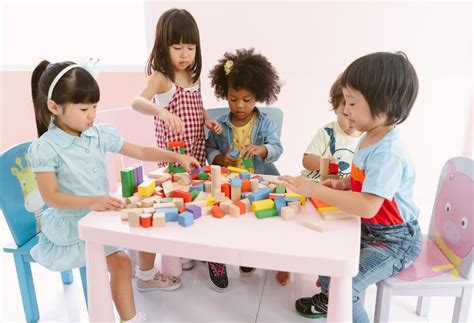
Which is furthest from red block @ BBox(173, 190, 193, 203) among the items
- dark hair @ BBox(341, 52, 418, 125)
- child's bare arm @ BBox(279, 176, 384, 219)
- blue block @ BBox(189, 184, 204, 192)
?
dark hair @ BBox(341, 52, 418, 125)

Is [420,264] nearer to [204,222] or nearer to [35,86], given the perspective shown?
[204,222]

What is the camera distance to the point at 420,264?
1.12 m

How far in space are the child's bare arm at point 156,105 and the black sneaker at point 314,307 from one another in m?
0.73

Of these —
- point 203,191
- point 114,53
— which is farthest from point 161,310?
point 114,53

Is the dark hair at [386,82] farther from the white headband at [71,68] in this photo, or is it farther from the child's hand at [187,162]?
the white headband at [71,68]

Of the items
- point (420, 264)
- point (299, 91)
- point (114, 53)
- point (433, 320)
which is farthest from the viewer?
point (114, 53)

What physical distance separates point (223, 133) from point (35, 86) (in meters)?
0.72

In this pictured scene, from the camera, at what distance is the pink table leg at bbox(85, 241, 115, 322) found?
935 mm

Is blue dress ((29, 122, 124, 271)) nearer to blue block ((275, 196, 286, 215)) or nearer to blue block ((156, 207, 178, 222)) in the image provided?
blue block ((156, 207, 178, 222))

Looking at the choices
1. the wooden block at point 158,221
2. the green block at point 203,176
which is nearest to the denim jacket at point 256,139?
the green block at point 203,176

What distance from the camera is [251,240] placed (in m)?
0.83

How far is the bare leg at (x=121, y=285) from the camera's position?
115 cm

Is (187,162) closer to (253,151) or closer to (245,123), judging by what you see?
(253,151)

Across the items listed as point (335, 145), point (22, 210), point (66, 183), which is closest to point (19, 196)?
point (22, 210)
